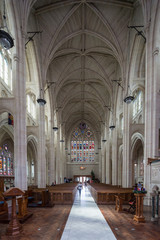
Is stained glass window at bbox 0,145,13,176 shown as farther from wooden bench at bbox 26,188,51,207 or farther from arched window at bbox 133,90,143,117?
arched window at bbox 133,90,143,117

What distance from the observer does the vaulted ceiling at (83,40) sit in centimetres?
1814

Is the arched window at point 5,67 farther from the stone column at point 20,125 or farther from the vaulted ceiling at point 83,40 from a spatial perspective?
the vaulted ceiling at point 83,40

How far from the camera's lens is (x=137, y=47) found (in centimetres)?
1822

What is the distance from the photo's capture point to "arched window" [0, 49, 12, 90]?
Result: 50.9ft

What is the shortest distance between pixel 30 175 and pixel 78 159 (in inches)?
867

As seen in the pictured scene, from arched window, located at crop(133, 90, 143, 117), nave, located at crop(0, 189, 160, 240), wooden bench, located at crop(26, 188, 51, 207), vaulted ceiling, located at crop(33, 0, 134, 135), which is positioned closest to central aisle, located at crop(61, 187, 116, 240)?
nave, located at crop(0, 189, 160, 240)

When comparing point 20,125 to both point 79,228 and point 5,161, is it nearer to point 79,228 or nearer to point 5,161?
point 79,228

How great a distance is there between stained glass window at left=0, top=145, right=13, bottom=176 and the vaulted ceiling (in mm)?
9867

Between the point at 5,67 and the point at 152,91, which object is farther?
the point at 5,67

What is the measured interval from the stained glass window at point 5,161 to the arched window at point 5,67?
10166 millimetres

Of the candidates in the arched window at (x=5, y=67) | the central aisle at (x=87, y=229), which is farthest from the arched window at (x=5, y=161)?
the central aisle at (x=87, y=229)

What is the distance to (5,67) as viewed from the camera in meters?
16.3

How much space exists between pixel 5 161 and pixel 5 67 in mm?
12606

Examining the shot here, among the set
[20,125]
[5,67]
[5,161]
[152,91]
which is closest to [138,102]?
[152,91]
